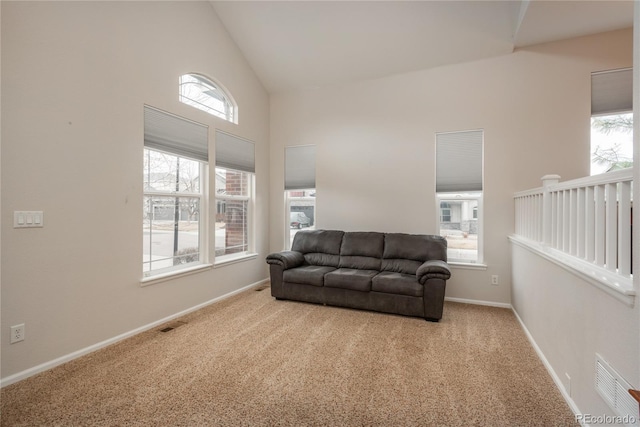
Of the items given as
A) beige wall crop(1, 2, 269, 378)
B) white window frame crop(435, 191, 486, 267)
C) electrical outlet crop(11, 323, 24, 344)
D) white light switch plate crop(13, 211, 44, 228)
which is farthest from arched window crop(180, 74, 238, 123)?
white window frame crop(435, 191, 486, 267)

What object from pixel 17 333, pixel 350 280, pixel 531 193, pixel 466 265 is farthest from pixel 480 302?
pixel 17 333

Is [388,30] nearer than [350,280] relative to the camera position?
No

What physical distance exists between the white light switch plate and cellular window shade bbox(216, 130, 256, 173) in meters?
2.13

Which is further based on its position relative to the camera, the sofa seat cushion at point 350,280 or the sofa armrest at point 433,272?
the sofa seat cushion at point 350,280

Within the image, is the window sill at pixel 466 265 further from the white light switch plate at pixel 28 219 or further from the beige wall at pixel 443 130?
the white light switch plate at pixel 28 219

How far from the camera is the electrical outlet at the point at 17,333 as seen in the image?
7.20 feet

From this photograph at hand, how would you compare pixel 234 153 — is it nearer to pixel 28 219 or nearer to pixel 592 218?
pixel 28 219

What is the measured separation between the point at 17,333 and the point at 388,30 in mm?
4904

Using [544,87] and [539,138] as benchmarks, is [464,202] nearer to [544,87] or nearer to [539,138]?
[539,138]

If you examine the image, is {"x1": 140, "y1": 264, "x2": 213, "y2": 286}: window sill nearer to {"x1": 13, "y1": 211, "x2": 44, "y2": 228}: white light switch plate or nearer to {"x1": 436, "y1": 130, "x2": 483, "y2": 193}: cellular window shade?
{"x1": 13, "y1": 211, "x2": 44, "y2": 228}: white light switch plate

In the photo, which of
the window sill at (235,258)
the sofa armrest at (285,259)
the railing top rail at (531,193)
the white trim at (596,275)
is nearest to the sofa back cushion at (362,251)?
the sofa armrest at (285,259)

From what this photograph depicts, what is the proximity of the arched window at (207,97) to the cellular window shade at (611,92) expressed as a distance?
4717mm

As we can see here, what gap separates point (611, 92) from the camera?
354 cm

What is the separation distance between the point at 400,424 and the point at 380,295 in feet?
6.25
